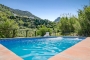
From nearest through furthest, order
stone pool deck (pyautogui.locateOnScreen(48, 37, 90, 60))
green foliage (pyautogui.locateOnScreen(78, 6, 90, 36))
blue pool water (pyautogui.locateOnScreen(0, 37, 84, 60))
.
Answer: stone pool deck (pyautogui.locateOnScreen(48, 37, 90, 60))
blue pool water (pyautogui.locateOnScreen(0, 37, 84, 60))
green foliage (pyautogui.locateOnScreen(78, 6, 90, 36))

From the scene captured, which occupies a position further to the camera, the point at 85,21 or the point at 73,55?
the point at 85,21

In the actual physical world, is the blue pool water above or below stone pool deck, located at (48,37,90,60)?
below

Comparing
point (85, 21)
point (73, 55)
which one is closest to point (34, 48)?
point (73, 55)

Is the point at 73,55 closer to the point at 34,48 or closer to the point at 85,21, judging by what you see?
the point at 34,48

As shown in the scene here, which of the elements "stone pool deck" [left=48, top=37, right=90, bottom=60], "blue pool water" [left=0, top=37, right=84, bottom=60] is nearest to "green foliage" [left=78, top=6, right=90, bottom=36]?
"blue pool water" [left=0, top=37, right=84, bottom=60]

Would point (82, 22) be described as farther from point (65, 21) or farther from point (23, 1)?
point (23, 1)

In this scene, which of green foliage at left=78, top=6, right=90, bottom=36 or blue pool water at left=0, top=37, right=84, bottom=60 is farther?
green foliage at left=78, top=6, right=90, bottom=36

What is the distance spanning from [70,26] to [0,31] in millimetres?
7773

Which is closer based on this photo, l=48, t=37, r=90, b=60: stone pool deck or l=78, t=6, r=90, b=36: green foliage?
l=48, t=37, r=90, b=60: stone pool deck

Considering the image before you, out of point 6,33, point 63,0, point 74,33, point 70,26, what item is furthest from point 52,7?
point 6,33

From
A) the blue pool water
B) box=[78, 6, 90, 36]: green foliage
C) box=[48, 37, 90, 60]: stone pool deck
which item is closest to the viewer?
box=[48, 37, 90, 60]: stone pool deck

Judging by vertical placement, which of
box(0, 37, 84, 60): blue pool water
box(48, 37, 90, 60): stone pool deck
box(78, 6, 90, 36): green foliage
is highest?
box(78, 6, 90, 36): green foliage

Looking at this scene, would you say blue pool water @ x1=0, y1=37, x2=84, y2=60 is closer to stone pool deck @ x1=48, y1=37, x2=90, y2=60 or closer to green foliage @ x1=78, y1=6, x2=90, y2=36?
stone pool deck @ x1=48, y1=37, x2=90, y2=60

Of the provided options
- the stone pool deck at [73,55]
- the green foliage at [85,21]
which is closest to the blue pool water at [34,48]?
the stone pool deck at [73,55]
